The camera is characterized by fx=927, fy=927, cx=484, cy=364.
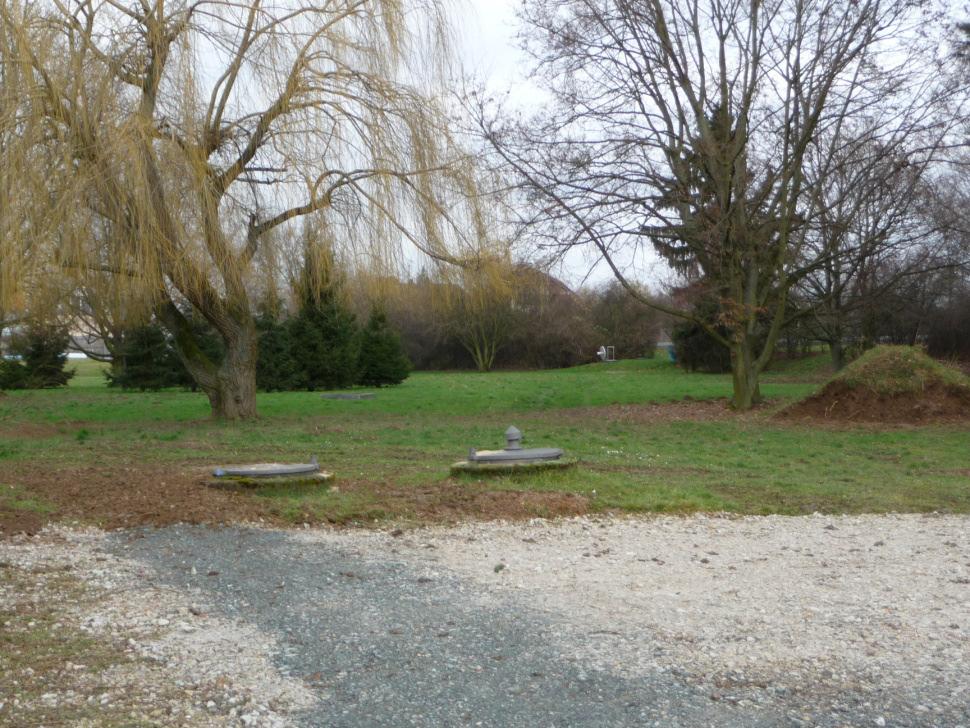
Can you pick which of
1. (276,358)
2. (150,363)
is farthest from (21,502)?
(150,363)

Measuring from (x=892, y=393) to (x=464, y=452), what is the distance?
8.98 metres

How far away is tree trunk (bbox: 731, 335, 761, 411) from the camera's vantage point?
775 inches

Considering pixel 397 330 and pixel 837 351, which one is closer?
pixel 837 351

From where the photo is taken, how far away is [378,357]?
31812 millimetres

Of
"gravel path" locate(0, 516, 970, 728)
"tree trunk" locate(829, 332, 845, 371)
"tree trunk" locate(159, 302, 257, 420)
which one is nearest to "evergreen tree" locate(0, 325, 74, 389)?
"tree trunk" locate(159, 302, 257, 420)

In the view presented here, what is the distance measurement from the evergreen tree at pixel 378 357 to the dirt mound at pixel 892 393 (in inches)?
657

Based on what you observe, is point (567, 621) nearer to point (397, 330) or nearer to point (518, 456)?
point (518, 456)

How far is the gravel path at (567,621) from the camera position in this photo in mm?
3777

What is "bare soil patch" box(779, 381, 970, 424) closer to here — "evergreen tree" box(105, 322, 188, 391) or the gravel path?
the gravel path

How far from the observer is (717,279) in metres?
20.6

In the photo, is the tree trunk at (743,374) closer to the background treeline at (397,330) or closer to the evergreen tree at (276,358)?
the background treeline at (397,330)

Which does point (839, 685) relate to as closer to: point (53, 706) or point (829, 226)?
point (53, 706)

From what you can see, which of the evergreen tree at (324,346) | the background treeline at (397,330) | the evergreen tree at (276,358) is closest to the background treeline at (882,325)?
the background treeline at (397,330)

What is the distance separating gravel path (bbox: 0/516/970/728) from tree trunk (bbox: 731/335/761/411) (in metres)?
12.2
